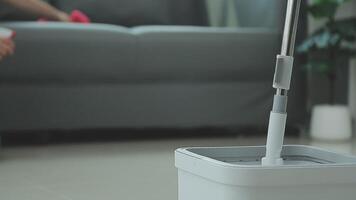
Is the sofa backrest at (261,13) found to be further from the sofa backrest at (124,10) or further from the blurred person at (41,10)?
the blurred person at (41,10)

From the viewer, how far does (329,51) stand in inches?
110

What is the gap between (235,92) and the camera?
2.63 meters

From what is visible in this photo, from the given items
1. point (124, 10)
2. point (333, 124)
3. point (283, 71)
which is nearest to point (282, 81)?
point (283, 71)

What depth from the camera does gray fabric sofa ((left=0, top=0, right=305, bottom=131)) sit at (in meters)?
2.39

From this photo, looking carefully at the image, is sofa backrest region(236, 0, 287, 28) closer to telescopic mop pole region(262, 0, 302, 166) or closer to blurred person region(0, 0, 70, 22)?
blurred person region(0, 0, 70, 22)

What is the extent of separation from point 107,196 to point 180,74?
1.16 metres

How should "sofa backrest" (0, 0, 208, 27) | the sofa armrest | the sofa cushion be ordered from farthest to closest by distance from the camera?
1. "sofa backrest" (0, 0, 208, 27)
2. the sofa cushion
3. the sofa armrest

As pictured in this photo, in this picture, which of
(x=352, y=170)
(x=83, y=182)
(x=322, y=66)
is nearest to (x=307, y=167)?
(x=352, y=170)

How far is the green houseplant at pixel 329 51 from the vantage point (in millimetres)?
2670

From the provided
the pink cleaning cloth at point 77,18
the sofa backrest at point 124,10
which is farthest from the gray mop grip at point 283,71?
the sofa backrest at point 124,10

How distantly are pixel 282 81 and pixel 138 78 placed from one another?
5.24 feet

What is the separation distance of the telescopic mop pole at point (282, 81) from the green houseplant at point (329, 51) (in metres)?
1.73

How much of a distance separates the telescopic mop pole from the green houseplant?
1.73m

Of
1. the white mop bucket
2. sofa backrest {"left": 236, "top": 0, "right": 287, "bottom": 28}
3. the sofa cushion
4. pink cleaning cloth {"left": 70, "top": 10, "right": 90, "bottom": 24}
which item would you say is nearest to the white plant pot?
the sofa cushion
